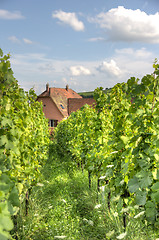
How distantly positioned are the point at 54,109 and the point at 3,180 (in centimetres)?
2706

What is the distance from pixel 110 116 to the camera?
5.05 meters

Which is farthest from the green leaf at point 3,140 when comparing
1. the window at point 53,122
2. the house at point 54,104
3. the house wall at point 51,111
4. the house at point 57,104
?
the window at point 53,122

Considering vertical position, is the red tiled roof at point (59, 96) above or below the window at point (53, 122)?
above

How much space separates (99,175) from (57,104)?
24.7 m

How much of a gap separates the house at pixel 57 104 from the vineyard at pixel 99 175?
849 inches

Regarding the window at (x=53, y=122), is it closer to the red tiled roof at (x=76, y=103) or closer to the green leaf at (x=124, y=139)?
the red tiled roof at (x=76, y=103)

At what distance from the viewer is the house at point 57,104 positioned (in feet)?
93.3

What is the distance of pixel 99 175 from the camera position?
4660 mm

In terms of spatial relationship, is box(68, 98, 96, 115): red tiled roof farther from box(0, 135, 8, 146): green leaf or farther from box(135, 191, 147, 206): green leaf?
box(135, 191, 147, 206): green leaf

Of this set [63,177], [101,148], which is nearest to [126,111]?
[101,148]

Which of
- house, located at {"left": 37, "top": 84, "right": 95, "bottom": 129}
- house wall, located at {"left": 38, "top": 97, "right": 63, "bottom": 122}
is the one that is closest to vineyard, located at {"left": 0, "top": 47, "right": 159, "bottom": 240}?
house wall, located at {"left": 38, "top": 97, "right": 63, "bottom": 122}

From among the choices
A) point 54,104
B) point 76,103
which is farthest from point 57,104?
point 76,103

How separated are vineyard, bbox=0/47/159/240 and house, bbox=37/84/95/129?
21556mm

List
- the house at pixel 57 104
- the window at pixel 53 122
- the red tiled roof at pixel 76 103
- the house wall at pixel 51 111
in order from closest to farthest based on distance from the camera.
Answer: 1. the house wall at pixel 51 111
2. the house at pixel 57 104
3. the window at pixel 53 122
4. the red tiled roof at pixel 76 103
